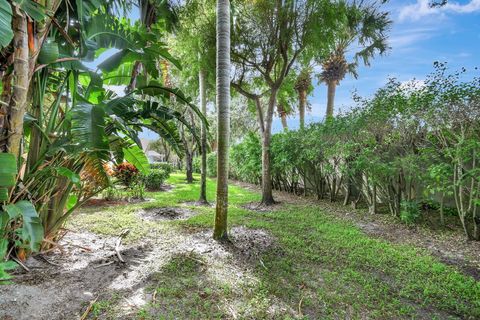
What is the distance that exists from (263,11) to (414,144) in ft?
18.1

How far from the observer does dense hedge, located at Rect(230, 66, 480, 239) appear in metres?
4.91

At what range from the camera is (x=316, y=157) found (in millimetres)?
8297

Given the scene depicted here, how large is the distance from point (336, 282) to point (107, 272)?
302cm

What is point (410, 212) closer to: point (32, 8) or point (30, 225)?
point (30, 225)

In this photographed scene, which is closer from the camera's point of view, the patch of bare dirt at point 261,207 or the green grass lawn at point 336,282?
the green grass lawn at point 336,282

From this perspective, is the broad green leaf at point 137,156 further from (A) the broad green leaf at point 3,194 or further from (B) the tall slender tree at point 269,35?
(B) the tall slender tree at point 269,35

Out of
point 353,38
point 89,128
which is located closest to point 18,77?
point 89,128

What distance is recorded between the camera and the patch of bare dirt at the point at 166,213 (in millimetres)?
6577

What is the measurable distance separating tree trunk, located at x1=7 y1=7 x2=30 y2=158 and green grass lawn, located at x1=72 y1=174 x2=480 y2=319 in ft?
7.51

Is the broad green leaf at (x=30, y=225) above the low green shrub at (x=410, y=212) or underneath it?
above

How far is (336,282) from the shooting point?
338cm

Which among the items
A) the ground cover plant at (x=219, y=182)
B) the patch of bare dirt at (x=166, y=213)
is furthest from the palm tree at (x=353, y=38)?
the patch of bare dirt at (x=166, y=213)

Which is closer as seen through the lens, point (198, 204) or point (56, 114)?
point (56, 114)

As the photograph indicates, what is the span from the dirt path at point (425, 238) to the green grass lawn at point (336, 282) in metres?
0.31
